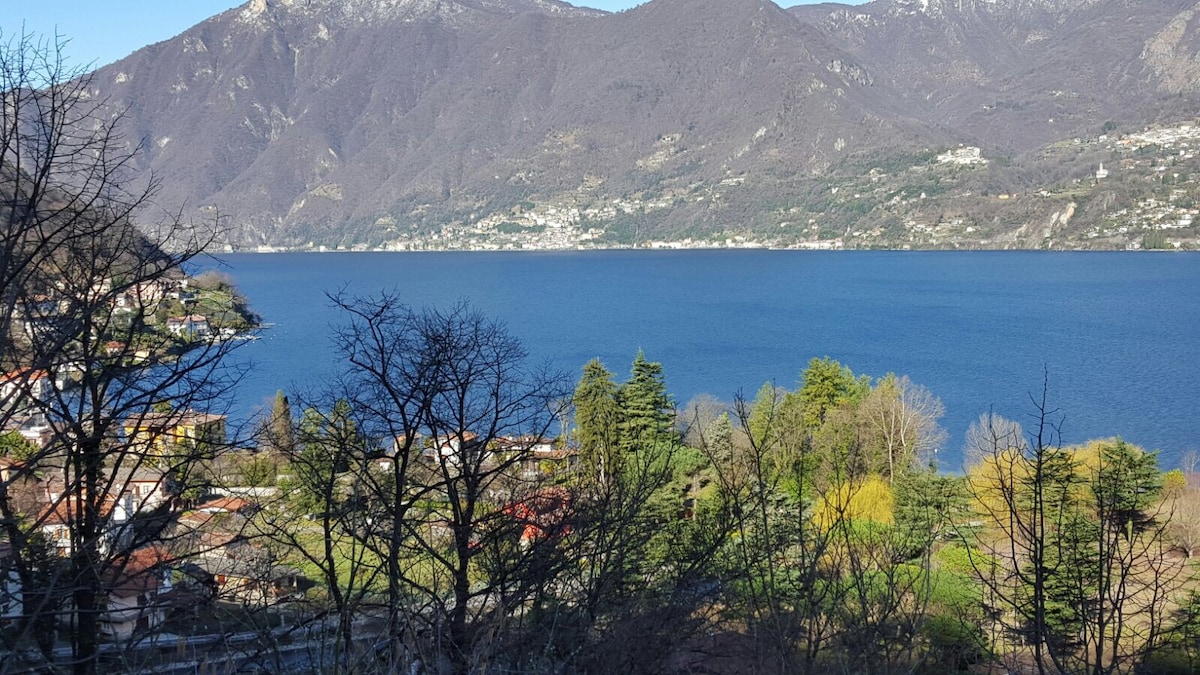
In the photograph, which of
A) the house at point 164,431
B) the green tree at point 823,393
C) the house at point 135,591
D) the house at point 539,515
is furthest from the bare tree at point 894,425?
the house at point 135,591

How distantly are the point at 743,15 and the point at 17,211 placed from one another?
607ft

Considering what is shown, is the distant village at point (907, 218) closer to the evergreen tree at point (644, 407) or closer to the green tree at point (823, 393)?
the green tree at point (823, 393)

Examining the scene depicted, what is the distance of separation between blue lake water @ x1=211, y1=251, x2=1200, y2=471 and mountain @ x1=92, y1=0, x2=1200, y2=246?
4884 cm

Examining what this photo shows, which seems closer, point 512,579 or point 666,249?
point 512,579

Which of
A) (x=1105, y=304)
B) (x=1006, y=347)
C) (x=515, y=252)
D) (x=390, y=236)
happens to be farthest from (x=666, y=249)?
(x=1006, y=347)

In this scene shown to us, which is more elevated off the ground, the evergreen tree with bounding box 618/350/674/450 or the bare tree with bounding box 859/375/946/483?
the evergreen tree with bounding box 618/350/674/450

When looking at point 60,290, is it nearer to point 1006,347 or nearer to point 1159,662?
point 1159,662

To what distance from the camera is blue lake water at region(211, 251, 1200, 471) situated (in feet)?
82.2

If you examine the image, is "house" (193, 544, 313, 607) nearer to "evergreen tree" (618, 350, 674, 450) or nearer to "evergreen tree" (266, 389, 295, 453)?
"evergreen tree" (266, 389, 295, 453)

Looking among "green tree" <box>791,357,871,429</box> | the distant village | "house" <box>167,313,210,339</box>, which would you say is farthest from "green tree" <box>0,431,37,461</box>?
the distant village

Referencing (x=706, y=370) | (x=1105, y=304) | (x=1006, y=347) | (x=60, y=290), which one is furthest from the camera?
(x=1105, y=304)

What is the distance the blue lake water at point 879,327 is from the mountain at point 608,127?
48837 mm

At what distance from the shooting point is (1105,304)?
1759 inches

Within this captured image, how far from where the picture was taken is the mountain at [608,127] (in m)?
135
